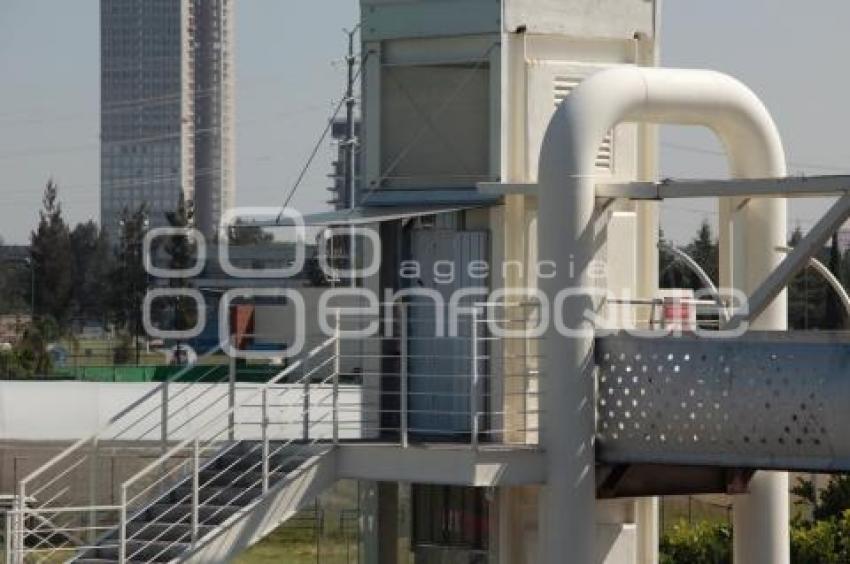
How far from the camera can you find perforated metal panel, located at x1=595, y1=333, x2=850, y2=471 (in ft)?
65.6

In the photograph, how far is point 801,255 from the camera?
20.2 meters

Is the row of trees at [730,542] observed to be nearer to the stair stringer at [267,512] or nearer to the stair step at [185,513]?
the stair stringer at [267,512]

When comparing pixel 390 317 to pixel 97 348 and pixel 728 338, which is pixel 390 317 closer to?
pixel 728 338

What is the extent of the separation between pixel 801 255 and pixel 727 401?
1436 millimetres

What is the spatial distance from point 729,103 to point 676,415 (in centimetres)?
328

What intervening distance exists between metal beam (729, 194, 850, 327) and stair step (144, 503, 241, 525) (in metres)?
4.99

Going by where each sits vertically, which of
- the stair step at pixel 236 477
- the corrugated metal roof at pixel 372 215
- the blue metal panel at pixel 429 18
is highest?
the blue metal panel at pixel 429 18

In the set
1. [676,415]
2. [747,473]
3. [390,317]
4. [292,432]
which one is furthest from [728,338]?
[292,432]

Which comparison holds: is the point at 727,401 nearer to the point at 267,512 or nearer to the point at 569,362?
the point at 569,362

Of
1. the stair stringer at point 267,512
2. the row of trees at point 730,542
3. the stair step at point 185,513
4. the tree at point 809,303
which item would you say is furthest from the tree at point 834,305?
the stair step at point 185,513

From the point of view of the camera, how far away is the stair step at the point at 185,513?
852 inches

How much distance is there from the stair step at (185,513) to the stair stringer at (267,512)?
0.16m

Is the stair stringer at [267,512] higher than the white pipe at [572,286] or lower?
lower

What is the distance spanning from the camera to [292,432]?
90.9ft
